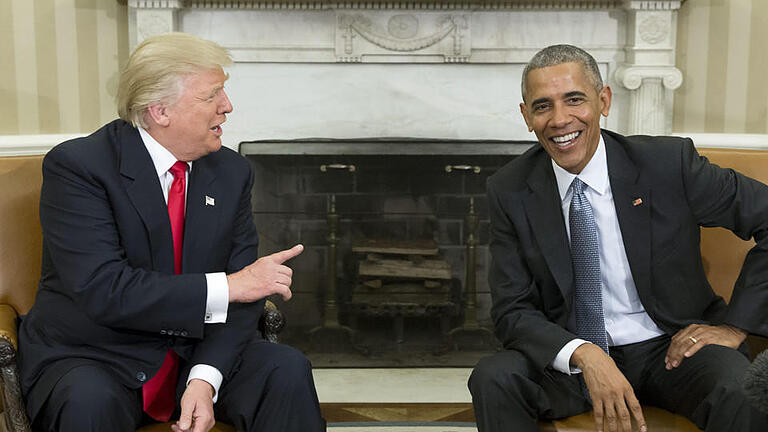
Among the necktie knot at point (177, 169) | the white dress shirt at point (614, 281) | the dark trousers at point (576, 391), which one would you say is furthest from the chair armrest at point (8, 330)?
the white dress shirt at point (614, 281)

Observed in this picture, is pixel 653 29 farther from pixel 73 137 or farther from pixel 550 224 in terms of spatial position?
pixel 73 137

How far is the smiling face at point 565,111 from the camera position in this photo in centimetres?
208

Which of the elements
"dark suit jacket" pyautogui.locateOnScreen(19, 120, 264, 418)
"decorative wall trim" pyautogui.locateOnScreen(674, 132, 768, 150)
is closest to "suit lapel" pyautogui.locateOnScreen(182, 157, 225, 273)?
"dark suit jacket" pyautogui.locateOnScreen(19, 120, 264, 418)

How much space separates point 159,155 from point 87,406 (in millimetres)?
596

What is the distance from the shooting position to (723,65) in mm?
3574

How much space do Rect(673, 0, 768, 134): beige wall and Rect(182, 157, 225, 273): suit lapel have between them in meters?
2.27

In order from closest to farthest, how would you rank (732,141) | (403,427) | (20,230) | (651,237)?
(651,237) → (20,230) → (403,427) → (732,141)

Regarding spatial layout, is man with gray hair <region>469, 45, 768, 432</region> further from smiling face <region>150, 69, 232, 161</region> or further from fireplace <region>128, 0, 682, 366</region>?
fireplace <region>128, 0, 682, 366</region>

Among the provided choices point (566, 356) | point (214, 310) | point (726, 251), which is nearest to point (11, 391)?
point (214, 310)

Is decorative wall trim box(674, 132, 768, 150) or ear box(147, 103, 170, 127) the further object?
decorative wall trim box(674, 132, 768, 150)

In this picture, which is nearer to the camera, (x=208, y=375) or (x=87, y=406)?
(x=87, y=406)

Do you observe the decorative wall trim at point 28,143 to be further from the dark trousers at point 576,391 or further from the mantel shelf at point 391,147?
the dark trousers at point 576,391

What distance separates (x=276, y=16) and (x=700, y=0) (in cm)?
170

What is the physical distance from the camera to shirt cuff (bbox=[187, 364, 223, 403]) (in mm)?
1893
